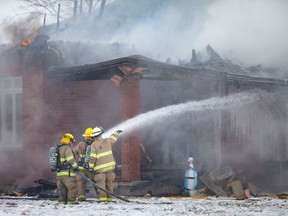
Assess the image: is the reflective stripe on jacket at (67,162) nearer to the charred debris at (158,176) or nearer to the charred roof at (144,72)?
the charred debris at (158,176)

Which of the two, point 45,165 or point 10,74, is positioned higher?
point 10,74

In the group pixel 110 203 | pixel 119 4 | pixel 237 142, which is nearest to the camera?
pixel 110 203

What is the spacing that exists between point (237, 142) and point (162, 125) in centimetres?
269

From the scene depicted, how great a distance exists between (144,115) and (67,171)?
381 centimetres

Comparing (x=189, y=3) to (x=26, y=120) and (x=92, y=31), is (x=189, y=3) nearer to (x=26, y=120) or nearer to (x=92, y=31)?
(x=92, y=31)

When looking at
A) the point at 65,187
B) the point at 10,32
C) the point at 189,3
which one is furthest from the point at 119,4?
the point at 65,187

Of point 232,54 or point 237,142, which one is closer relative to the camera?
point 237,142

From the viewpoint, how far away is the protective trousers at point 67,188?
12.1 m

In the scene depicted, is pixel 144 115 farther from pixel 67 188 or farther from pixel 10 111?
pixel 10 111

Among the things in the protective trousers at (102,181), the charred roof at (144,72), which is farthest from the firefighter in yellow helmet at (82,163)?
the charred roof at (144,72)

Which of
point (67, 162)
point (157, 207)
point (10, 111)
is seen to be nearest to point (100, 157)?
point (67, 162)

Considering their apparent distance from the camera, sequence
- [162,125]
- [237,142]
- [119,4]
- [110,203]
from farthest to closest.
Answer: [119,4] < [237,142] < [162,125] < [110,203]

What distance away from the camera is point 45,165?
15992 millimetres

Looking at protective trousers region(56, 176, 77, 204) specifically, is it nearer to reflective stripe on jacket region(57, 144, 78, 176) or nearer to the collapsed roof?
reflective stripe on jacket region(57, 144, 78, 176)
